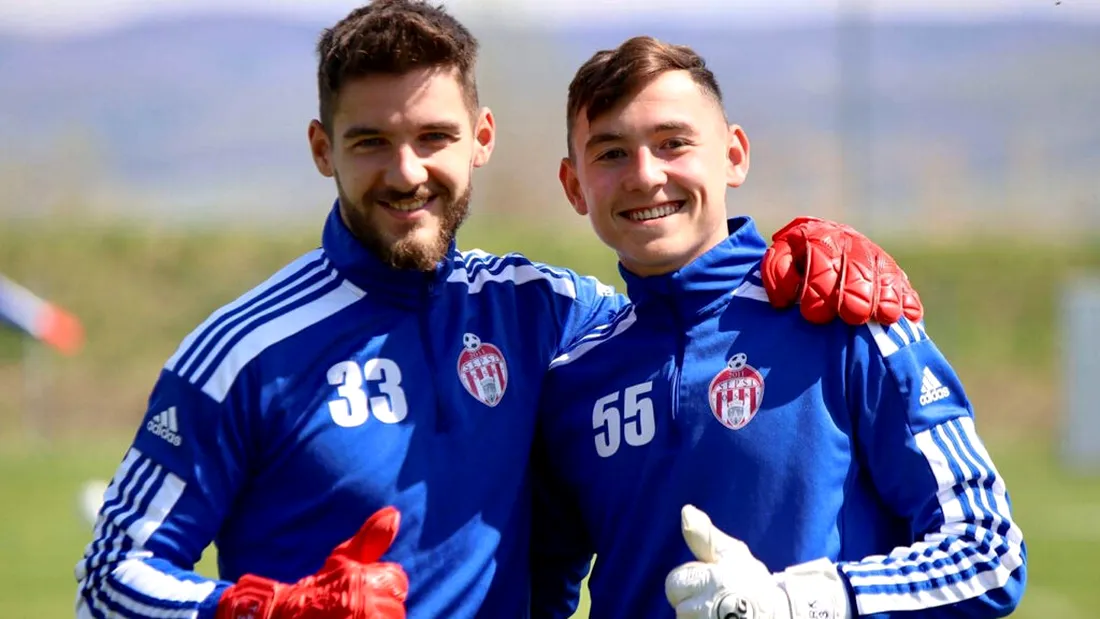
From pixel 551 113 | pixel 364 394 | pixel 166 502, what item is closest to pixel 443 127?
pixel 364 394

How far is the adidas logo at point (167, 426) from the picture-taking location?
3.17 meters

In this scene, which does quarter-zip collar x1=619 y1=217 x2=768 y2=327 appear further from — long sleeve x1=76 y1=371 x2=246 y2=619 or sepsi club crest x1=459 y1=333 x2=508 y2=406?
long sleeve x1=76 y1=371 x2=246 y2=619

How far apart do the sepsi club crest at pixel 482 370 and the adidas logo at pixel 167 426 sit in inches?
24.2

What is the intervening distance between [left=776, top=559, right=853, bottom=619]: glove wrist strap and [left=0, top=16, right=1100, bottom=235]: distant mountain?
20892 mm

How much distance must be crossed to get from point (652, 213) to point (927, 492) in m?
0.81

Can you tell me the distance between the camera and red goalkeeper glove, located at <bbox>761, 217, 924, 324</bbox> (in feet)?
10.2

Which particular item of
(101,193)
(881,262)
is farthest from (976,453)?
(101,193)

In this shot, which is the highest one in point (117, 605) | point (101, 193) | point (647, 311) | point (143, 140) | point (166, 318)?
point (143, 140)

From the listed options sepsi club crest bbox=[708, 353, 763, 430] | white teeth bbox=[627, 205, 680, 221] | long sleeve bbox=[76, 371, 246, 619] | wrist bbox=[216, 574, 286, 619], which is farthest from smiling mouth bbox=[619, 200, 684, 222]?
wrist bbox=[216, 574, 286, 619]

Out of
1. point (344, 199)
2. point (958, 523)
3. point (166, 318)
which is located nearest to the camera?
point (958, 523)

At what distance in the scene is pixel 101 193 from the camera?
4003cm

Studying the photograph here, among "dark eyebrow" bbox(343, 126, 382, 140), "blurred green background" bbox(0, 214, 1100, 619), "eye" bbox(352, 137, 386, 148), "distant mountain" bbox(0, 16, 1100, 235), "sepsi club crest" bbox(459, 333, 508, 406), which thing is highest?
"distant mountain" bbox(0, 16, 1100, 235)

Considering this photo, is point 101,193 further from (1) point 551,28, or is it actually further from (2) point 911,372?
(2) point 911,372

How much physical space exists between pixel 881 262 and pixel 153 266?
22.6 m
